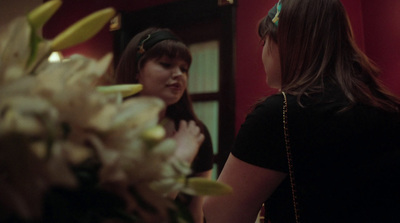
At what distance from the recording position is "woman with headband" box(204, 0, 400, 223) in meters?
0.82

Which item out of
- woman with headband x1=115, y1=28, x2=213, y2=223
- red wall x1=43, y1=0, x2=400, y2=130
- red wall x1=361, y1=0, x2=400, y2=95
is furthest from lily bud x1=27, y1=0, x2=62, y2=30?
red wall x1=361, y1=0, x2=400, y2=95

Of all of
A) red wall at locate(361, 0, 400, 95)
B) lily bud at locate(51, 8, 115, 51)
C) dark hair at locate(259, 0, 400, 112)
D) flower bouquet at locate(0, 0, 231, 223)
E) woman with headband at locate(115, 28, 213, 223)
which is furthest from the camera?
red wall at locate(361, 0, 400, 95)

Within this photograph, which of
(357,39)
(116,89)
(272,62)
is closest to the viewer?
(116,89)

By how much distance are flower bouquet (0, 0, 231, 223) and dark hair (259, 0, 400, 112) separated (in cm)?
64

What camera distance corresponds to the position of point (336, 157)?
0.83 meters

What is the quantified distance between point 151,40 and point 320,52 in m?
0.86

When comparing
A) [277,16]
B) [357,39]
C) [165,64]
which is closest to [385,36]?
[357,39]

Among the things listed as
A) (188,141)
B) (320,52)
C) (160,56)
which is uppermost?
(320,52)

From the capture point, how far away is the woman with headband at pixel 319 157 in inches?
32.4

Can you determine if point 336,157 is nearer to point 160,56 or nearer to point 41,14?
point 41,14

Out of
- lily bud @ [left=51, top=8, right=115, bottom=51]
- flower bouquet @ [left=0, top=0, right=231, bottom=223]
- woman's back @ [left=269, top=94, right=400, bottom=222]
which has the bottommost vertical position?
woman's back @ [left=269, top=94, right=400, bottom=222]

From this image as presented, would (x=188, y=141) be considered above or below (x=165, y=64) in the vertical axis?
below

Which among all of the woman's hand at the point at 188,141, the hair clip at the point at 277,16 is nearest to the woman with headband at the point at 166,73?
the woman's hand at the point at 188,141

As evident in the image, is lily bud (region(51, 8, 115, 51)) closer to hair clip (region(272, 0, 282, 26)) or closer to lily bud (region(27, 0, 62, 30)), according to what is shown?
lily bud (region(27, 0, 62, 30))
